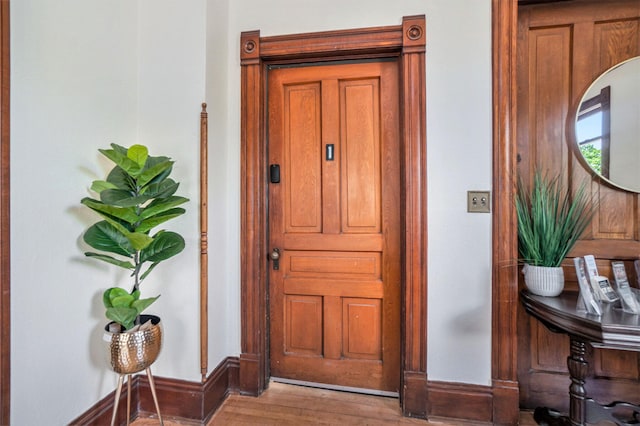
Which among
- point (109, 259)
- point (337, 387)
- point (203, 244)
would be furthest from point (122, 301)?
point (337, 387)

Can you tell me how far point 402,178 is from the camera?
1.78 metres

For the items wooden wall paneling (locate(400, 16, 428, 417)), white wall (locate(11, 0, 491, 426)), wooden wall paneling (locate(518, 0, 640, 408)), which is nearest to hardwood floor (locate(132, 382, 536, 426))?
wooden wall paneling (locate(400, 16, 428, 417))

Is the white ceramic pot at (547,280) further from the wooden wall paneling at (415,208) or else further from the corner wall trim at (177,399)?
the corner wall trim at (177,399)

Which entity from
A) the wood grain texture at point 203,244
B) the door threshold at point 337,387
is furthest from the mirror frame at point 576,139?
the wood grain texture at point 203,244

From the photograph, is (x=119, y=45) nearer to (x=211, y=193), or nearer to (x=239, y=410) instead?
(x=211, y=193)

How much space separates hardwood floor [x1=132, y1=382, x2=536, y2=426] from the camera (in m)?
1.64

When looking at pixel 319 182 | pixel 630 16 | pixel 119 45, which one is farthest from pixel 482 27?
pixel 119 45

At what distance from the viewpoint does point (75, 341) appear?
4.51 feet

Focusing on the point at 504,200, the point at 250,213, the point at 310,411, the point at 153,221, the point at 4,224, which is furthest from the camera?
the point at 250,213

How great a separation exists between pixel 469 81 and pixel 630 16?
2.97 feet

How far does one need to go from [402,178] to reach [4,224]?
68.7 inches

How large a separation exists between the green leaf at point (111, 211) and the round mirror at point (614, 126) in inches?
88.1

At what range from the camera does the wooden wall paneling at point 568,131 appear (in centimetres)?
165

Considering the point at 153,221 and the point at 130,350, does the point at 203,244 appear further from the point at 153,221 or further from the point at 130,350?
the point at 130,350
